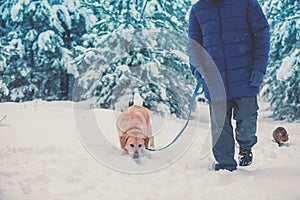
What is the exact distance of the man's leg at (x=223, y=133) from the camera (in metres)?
1.93

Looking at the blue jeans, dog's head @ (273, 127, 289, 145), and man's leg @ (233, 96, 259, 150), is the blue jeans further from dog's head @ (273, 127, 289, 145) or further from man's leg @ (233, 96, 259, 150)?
dog's head @ (273, 127, 289, 145)

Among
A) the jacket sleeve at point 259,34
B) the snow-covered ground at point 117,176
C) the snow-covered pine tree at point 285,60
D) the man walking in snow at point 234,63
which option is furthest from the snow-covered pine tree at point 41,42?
the jacket sleeve at point 259,34

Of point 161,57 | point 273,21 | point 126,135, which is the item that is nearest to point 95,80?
point 161,57

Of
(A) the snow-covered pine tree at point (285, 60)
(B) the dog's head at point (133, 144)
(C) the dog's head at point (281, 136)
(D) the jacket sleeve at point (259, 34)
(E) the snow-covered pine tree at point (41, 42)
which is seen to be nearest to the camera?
(D) the jacket sleeve at point (259, 34)

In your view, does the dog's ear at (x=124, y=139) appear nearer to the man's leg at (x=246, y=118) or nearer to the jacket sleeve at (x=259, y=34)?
the man's leg at (x=246, y=118)

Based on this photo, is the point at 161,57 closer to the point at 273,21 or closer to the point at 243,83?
the point at 273,21

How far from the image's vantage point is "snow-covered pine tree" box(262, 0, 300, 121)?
5906 millimetres

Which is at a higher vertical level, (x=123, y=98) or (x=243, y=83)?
(x=243, y=83)

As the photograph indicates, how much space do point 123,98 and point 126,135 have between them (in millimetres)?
3157

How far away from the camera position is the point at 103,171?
1859 millimetres

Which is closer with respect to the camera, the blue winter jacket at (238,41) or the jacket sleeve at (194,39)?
the blue winter jacket at (238,41)

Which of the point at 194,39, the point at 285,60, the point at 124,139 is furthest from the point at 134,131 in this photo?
the point at 285,60

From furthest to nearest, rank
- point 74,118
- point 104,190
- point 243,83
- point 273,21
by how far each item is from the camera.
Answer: point 273,21
point 74,118
point 243,83
point 104,190

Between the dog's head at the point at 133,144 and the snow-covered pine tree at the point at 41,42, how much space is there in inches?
192
